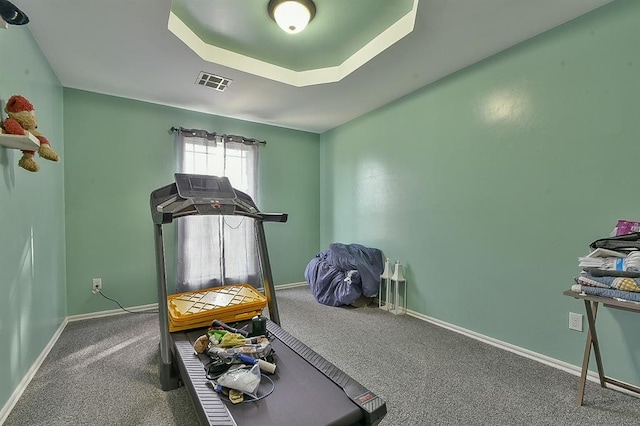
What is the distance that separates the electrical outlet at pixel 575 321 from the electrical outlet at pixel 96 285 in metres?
4.17

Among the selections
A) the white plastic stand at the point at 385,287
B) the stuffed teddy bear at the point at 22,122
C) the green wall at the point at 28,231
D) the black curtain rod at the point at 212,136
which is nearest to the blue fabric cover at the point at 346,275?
the white plastic stand at the point at 385,287

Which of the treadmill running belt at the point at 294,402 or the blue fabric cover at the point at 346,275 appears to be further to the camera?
the blue fabric cover at the point at 346,275

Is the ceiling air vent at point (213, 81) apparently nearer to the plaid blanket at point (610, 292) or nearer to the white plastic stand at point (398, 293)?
the white plastic stand at point (398, 293)

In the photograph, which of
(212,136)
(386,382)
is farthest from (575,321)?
(212,136)

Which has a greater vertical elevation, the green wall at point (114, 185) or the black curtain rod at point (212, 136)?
the black curtain rod at point (212, 136)

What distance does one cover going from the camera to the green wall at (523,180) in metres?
1.83

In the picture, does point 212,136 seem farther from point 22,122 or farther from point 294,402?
point 294,402

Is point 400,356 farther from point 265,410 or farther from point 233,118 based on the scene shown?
point 233,118

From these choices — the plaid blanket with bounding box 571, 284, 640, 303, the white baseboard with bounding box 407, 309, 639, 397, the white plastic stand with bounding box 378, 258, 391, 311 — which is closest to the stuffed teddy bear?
the white plastic stand with bounding box 378, 258, 391, 311

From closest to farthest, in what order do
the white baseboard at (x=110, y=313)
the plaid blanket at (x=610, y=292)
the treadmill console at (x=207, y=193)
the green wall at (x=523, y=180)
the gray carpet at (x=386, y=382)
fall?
the plaid blanket at (x=610, y=292), the gray carpet at (x=386, y=382), the green wall at (x=523, y=180), the treadmill console at (x=207, y=193), the white baseboard at (x=110, y=313)

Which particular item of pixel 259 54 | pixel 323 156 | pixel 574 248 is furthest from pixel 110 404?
pixel 323 156

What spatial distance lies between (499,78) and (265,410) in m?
2.83

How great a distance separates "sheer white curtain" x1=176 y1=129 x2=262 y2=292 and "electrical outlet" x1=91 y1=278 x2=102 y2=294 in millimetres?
744

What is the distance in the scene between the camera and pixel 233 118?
388cm
